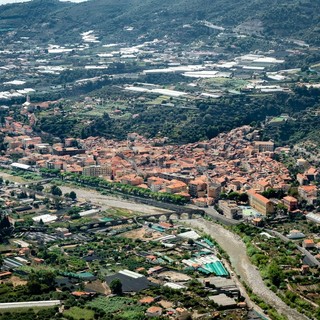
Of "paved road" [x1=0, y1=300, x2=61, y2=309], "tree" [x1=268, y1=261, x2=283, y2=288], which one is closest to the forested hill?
"tree" [x1=268, y1=261, x2=283, y2=288]

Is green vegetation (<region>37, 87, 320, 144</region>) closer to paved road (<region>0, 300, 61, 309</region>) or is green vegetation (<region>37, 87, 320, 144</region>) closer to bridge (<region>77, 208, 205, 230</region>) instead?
bridge (<region>77, 208, 205, 230</region>)

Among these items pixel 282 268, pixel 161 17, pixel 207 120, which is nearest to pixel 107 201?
pixel 282 268

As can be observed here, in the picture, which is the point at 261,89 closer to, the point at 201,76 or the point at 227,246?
the point at 201,76

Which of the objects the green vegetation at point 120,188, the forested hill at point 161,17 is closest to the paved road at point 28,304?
the green vegetation at point 120,188

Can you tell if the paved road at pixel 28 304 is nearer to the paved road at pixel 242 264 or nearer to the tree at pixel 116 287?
the tree at pixel 116 287

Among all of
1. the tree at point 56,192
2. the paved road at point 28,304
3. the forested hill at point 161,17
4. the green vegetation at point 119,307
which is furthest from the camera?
the forested hill at point 161,17

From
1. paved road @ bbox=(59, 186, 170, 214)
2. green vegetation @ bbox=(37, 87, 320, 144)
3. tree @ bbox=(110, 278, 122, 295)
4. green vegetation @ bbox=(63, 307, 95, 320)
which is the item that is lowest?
green vegetation @ bbox=(37, 87, 320, 144)

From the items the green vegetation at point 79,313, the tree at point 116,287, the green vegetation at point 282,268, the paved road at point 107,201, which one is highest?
the green vegetation at point 79,313

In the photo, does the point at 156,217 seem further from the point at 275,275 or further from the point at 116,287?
the point at 116,287
